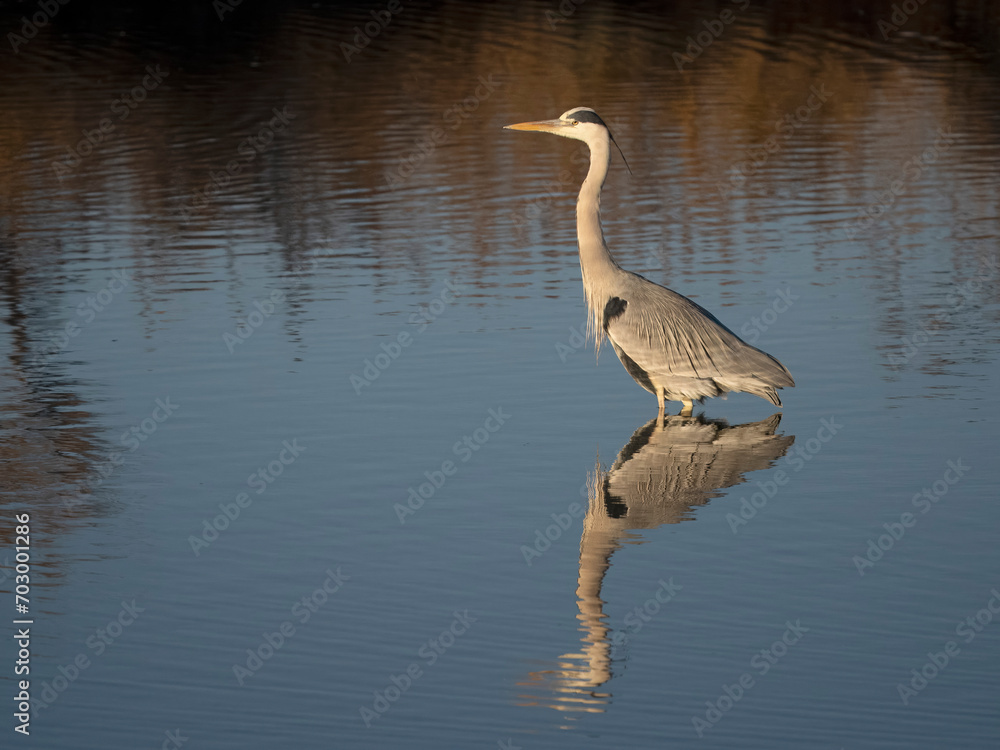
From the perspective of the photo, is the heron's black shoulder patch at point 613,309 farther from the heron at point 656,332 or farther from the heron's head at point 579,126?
the heron's head at point 579,126

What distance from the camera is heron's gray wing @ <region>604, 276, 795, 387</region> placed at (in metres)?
11.1

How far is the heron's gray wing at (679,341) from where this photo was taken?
36.4ft

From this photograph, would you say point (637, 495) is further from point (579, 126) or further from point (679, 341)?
point (579, 126)

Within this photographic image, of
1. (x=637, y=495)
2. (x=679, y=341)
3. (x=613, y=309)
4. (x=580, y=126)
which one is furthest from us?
(x=580, y=126)

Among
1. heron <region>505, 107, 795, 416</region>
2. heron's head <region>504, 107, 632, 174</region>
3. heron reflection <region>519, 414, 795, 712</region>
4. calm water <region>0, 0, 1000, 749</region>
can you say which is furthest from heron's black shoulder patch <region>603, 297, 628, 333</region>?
heron's head <region>504, 107, 632, 174</region>

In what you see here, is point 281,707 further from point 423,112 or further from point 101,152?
point 423,112

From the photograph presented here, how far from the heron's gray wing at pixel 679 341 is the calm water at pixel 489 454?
40 centimetres

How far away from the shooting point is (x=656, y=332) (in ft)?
37.2

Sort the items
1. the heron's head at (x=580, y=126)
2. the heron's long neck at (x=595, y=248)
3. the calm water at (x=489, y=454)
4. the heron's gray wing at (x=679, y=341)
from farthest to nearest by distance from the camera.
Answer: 1. the heron's head at (x=580, y=126)
2. the heron's long neck at (x=595, y=248)
3. the heron's gray wing at (x=679, y=341)
4. the calm water at (x=489, y=454)

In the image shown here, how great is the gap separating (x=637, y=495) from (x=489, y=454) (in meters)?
1.26

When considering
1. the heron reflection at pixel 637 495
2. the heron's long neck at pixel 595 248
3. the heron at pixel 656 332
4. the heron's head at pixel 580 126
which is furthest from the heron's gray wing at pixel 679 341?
the heron's head at pixel 580 126

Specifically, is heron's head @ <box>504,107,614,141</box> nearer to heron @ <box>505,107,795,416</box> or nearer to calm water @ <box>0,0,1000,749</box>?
heron @ <box>505,107,795,416</box>

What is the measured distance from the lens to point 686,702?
6.70 metres

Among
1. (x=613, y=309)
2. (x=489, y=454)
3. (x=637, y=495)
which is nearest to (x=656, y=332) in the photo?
(x=613, y=309)
